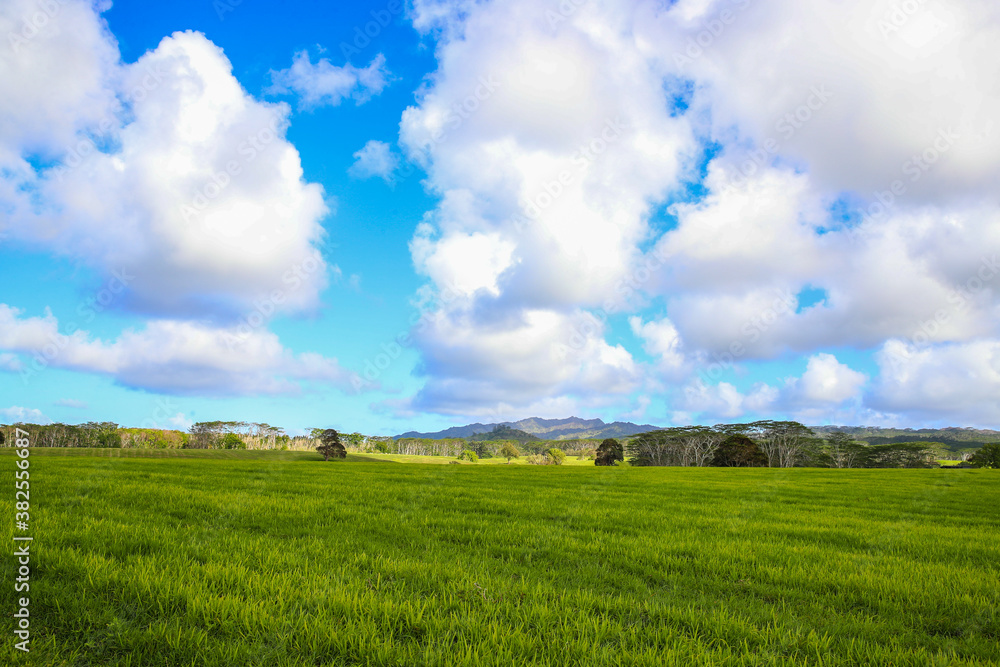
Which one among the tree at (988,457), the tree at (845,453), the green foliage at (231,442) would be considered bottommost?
the green foliage at (231,442)

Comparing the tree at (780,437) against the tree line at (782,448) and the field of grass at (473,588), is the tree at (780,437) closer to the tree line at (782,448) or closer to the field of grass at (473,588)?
the tree line at (782,448)

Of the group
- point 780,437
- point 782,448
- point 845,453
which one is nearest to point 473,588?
point 782,448

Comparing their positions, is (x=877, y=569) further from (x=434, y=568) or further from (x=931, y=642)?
(x=434, y=568)

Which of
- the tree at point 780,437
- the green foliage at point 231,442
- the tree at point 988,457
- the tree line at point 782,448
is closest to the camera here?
the tree at point 988,457

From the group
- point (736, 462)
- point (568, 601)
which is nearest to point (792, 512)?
point (568, 601)

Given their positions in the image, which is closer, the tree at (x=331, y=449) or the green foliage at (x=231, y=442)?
the tree at (x=331, y=449)

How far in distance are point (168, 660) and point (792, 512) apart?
1505cm

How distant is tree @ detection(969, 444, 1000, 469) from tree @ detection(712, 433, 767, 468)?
39.2 m

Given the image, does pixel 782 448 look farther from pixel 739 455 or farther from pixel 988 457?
pixel 739 455

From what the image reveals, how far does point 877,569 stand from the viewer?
23.2ft

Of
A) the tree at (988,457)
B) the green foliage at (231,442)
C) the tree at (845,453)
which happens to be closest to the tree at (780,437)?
the tree at (845,453)

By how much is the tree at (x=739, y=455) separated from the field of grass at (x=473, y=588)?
241ft

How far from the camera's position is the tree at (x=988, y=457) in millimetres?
79369

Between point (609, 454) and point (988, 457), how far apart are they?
65.7 m
